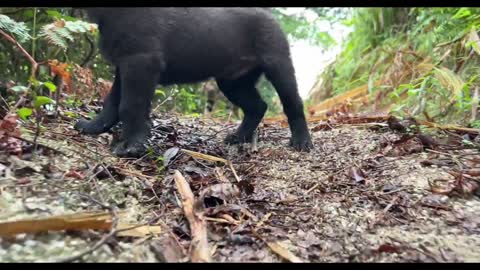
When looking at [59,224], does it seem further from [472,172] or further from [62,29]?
[472,172]

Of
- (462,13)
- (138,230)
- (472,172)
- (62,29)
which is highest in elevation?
(62,29)

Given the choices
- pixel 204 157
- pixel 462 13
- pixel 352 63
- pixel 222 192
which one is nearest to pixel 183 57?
pixel 204 157

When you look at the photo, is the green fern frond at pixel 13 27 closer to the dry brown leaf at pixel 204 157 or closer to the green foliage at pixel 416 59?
the dry brown leaf at pixel 204 157

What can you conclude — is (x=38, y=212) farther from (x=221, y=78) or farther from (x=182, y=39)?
(x=221, y=78)

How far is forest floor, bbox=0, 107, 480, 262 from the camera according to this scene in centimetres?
163

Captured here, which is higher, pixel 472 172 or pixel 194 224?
pixel 194 224

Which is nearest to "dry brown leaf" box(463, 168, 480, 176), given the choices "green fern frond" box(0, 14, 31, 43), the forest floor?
the forest floor

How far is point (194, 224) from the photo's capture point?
1.78 metres

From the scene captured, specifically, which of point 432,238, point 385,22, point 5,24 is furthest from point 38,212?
point 385,22

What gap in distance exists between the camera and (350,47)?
21.0ft

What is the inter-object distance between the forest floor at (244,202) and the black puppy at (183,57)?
19 cm

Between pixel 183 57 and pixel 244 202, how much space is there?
0.87 metres

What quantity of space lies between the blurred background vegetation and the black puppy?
0.22m

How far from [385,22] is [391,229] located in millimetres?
4667
